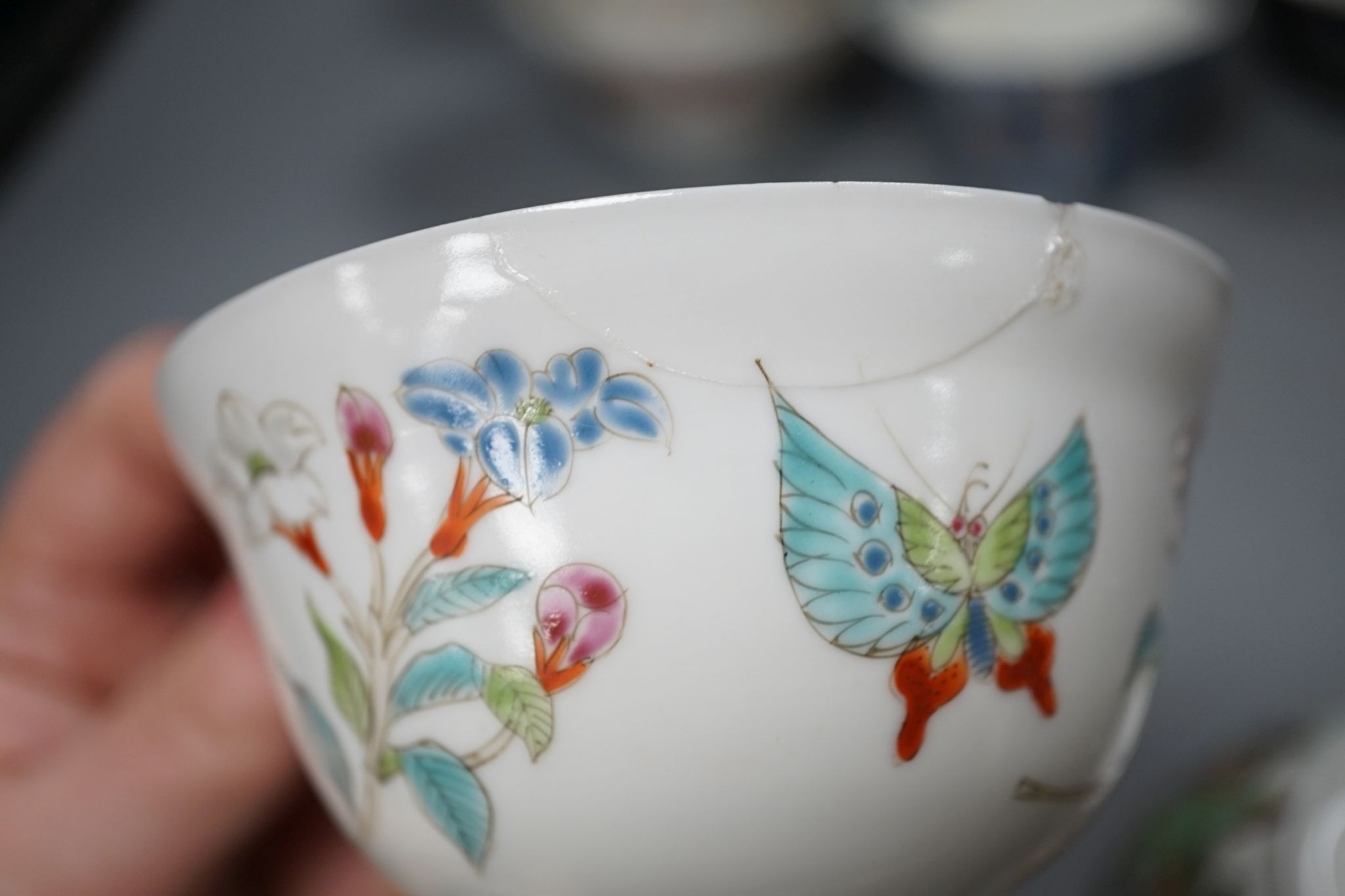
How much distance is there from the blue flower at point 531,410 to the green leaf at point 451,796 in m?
0.09

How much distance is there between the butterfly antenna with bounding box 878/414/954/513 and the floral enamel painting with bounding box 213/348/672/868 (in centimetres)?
6

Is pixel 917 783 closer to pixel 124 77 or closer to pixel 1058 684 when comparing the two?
pixel 1058 684

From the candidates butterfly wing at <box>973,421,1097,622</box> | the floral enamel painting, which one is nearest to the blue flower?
the floral enamel painting

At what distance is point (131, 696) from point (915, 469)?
17.1 inches

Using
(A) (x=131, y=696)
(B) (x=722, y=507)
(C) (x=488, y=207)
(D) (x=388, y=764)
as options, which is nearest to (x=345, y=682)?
(D) (x=388, y=764)

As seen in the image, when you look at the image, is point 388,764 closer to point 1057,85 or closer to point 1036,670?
point 1036,670

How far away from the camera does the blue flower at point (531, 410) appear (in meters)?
0.31

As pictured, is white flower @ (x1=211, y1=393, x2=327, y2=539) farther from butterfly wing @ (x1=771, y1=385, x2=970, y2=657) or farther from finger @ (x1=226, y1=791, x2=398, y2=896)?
finger @ (x1=226, y1=791, x2=398, y2=896)

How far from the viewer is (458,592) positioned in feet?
1.06

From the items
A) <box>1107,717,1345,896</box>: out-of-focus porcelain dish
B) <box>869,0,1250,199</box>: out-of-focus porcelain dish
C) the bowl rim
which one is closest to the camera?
the bowl rim

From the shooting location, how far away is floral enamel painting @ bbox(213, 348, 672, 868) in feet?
1.01

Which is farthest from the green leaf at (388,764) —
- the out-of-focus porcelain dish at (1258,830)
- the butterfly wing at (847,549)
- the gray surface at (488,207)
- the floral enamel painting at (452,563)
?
the gray surface at (488,207)

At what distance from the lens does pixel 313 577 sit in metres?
0.36

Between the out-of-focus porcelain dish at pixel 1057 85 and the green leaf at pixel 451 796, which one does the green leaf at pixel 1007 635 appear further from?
the out-of-focus porcelain dish at pixel 1057 85
